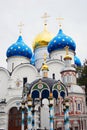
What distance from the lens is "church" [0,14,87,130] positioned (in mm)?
18825

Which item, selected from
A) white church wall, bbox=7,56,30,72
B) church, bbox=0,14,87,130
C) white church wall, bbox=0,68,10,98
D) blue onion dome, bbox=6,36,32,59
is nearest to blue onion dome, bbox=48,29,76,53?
church, bbox=0,14,87,130

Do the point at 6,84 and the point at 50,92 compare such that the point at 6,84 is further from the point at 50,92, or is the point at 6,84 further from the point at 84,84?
the point at 50,92

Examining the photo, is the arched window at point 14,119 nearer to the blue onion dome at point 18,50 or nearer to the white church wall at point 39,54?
the blue onion dome at point 18,50

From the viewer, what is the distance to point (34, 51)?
108 ft

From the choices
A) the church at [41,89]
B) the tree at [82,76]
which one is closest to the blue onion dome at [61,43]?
the church at [41,89]

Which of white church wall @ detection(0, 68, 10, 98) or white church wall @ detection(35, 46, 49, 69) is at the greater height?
white church wall @ detection(35, 46, 49, 69)

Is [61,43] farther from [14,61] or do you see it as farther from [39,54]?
[14,61]

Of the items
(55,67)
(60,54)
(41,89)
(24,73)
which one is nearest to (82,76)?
(55,67)

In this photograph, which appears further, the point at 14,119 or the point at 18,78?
the point at 18,78

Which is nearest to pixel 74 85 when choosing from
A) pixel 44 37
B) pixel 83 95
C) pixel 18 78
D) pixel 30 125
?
pixel 83 95

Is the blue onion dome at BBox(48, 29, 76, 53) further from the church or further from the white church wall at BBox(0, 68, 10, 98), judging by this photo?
the white church wall at BBox(0, 68, 10, 98)

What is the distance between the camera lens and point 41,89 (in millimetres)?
17844

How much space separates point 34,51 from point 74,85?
10476 mm

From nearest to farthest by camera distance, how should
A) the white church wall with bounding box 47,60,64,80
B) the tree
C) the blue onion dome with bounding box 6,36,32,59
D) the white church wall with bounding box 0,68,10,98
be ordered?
the tree → the white church wall with bounding box 0,68,10,98 → the white church wall with bounding box 47,60,64,80 → the blue onion dome with bounding box 6,36,32,59
